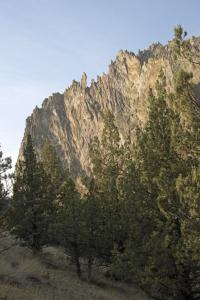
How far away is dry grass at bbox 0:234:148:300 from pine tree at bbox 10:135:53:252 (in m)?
1.63

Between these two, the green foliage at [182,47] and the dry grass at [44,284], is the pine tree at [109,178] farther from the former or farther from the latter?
the green foliage at [182,47]

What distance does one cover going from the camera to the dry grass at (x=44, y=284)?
62.5 ft

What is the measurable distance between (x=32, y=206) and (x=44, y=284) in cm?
1391

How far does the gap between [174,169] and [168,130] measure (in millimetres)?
2657

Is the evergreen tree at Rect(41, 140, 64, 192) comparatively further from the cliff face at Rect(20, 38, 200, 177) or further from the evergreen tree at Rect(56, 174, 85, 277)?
the cliff face at Rect(20, 38, 200, 177)

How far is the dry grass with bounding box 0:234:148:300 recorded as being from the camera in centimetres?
1905

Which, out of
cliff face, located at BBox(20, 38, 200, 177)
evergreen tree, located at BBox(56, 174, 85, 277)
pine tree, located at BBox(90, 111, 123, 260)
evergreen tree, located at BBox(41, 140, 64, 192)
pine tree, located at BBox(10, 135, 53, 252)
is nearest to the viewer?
pine tree, located at BBox(90, 111, 123, 260)

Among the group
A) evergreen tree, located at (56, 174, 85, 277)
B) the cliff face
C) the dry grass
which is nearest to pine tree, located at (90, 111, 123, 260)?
evergreen tree, located at (56, 174, 85, 277)

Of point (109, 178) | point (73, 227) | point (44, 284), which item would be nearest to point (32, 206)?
point (73, 227)

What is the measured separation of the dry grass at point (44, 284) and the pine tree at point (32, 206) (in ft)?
5.36

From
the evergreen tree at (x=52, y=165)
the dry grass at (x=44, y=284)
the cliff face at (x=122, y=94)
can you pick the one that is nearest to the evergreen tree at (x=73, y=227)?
the dry grass at (x=44, y=284)

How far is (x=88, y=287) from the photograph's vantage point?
26.5m

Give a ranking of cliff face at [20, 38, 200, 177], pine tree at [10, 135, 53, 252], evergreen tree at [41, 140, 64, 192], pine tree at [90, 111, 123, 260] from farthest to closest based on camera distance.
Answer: cliff face at [20, 38, 200, 177] < evergreen tree at [41, 140, 64, 192] < pine tree at [10, 135, 53, 252] < pine tree at [90, 111, 123, 260]

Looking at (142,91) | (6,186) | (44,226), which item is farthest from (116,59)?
(6,186)
